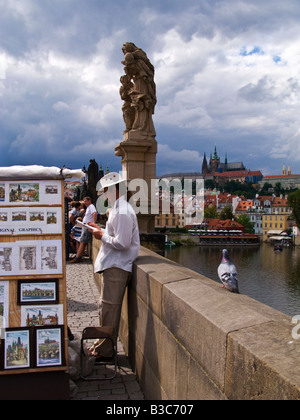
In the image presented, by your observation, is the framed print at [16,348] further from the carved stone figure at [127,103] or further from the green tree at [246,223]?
the green tree at [246,223]

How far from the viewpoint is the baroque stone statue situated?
376 inches

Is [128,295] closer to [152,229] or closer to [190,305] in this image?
[190,305]

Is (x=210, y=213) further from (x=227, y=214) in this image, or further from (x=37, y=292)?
(x=37, y=292)

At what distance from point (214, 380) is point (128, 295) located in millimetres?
2291

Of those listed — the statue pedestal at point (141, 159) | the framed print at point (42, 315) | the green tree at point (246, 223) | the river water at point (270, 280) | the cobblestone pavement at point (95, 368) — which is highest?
the statue pedestal at point (141, 159)

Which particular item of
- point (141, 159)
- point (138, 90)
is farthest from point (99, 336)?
point (138, 90)

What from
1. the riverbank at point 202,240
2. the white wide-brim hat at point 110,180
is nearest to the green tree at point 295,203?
the riverbank at point 202,240

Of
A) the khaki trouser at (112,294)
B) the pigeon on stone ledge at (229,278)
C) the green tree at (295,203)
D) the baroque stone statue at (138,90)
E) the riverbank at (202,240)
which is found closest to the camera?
the khaki trouser at (112,294)

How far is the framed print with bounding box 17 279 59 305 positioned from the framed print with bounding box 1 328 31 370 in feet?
0.68

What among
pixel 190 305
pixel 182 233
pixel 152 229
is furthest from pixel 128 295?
pixel 182 233

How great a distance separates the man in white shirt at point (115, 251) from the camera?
11.5 feet

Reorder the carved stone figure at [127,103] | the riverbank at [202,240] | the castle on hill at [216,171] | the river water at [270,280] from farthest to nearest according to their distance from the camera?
the castle on hill at [216,171] → the riverbank at [202,240] → the river water at [270,280] → the carved stone figure at [127,103]

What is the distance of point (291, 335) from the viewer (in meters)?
1.59

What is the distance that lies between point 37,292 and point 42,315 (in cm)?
17
